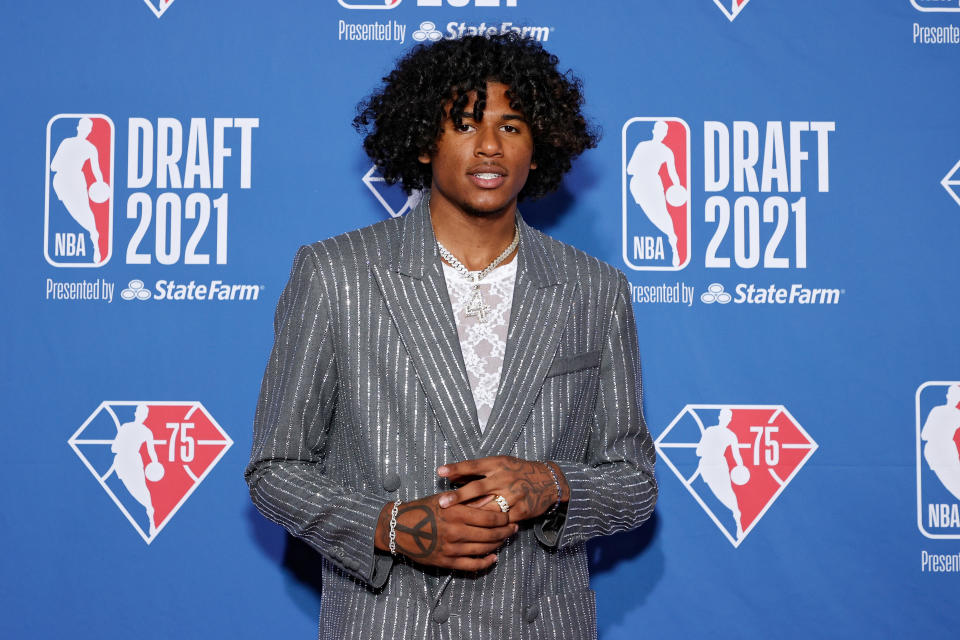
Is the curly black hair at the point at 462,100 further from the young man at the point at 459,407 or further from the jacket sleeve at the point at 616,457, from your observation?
the jacket sleeve at the point at 616,457

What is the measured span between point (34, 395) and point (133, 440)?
0.90ft

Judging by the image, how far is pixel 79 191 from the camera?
7.79 ft

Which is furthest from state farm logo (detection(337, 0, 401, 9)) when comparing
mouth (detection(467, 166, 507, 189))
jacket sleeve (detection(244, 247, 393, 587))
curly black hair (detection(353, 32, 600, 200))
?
jacket sleeve (detection(244, 247, 393, 587))

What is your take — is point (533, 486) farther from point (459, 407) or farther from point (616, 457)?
point (616, 457)

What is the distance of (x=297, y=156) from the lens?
7.87 feet

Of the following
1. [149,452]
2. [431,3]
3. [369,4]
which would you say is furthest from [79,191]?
[431,3]

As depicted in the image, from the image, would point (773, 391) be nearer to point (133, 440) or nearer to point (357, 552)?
point (357, 552)

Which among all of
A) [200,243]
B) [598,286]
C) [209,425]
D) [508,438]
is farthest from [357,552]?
[200,243]

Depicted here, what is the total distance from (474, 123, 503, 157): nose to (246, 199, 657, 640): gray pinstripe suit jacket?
0.20 meters

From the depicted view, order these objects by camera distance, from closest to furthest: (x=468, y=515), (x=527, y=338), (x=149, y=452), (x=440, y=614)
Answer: (x=468, y=515) < (x=440, y=614) < (x=527, y=338) < (x=149, y=452)

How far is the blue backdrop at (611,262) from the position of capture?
91.7 inches

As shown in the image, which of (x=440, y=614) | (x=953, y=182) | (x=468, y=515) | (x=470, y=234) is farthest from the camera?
(x=953, y=182)

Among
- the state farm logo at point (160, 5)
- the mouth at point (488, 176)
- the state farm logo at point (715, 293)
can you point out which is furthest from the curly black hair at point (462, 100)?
the state farm logo at point (160, 5)

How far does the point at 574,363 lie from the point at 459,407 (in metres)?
0.27
